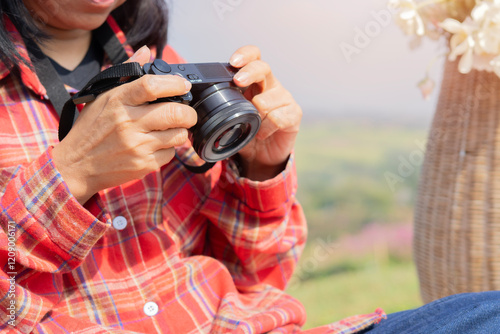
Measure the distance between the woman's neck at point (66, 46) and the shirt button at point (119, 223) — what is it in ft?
0.85

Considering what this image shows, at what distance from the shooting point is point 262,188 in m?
0.71

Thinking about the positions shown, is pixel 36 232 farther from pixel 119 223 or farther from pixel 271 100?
pixel 271 100

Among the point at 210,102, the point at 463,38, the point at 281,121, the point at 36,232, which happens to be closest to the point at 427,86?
the point at 463,38

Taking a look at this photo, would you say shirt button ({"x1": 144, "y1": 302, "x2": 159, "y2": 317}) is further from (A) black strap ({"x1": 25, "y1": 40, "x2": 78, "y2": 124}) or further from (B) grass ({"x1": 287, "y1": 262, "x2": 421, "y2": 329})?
(B) grass ({"x1": 287, "y1": 262, "x2": 421, "y2": 329})

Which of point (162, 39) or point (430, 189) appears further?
point (430, 189)

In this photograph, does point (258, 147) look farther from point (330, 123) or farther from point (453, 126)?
point (330, 123)

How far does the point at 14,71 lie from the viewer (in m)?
0.65

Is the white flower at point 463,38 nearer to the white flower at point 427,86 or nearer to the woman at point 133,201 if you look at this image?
the white flower at point 427,86

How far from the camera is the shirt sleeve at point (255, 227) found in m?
0.72

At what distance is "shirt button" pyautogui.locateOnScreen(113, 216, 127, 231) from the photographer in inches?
26.5

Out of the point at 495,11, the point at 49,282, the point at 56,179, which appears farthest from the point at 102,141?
the point at 495,11

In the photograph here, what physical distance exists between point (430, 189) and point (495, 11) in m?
0.38

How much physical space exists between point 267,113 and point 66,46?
0.34 metres

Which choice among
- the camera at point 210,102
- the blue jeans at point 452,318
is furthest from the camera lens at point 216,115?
the blue jeans at point 452,318
